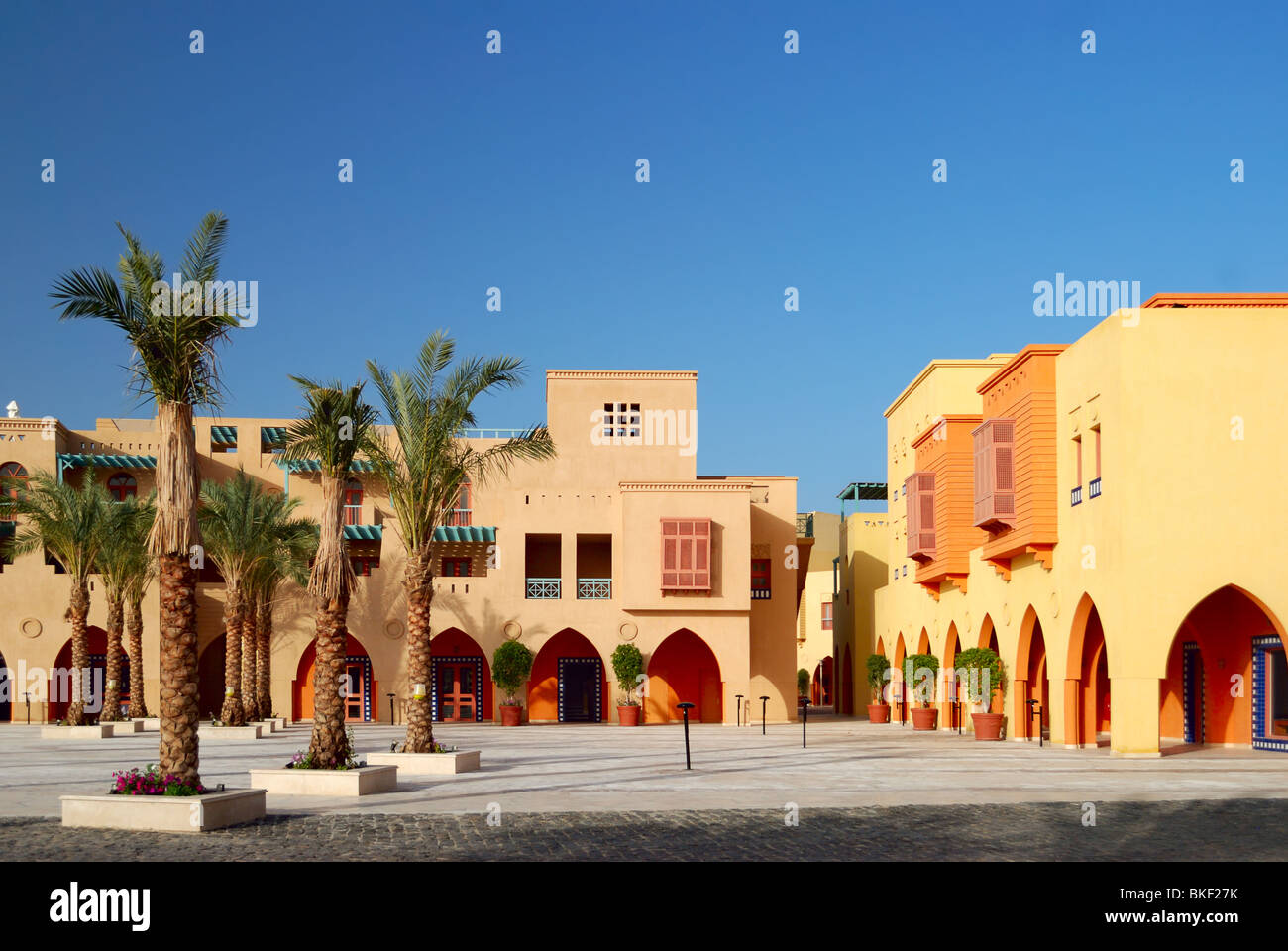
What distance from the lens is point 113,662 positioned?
3622cm

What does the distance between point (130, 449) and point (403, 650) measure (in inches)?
482

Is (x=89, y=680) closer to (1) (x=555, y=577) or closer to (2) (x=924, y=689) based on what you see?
(1) (x=555, y=577)

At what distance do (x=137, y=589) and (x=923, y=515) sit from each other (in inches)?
824

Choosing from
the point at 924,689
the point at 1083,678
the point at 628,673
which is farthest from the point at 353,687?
the point at 1083,678

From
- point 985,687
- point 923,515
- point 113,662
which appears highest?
point 923,515

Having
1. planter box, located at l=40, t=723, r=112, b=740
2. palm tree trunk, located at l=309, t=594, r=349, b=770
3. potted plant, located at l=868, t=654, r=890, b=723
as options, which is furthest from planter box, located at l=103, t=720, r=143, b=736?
potted plant, located at l=868, t=654, r=890, b=723

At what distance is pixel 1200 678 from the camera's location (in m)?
29.1

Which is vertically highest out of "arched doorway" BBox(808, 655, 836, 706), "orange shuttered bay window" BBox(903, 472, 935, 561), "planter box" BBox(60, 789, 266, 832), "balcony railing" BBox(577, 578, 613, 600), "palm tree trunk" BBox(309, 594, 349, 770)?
"orange shuttered bay window" BBox(903, 472, 935, 561)

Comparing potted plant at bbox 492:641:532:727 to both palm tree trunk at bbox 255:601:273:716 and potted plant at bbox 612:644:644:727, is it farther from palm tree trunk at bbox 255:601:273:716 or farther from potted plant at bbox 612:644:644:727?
palm tree trunk at bbox 255:601:273:716

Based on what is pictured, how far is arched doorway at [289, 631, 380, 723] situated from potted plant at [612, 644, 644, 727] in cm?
762

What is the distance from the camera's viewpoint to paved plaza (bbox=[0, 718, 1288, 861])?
1278 cm

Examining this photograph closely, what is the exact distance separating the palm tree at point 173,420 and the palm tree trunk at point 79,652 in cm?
2068
